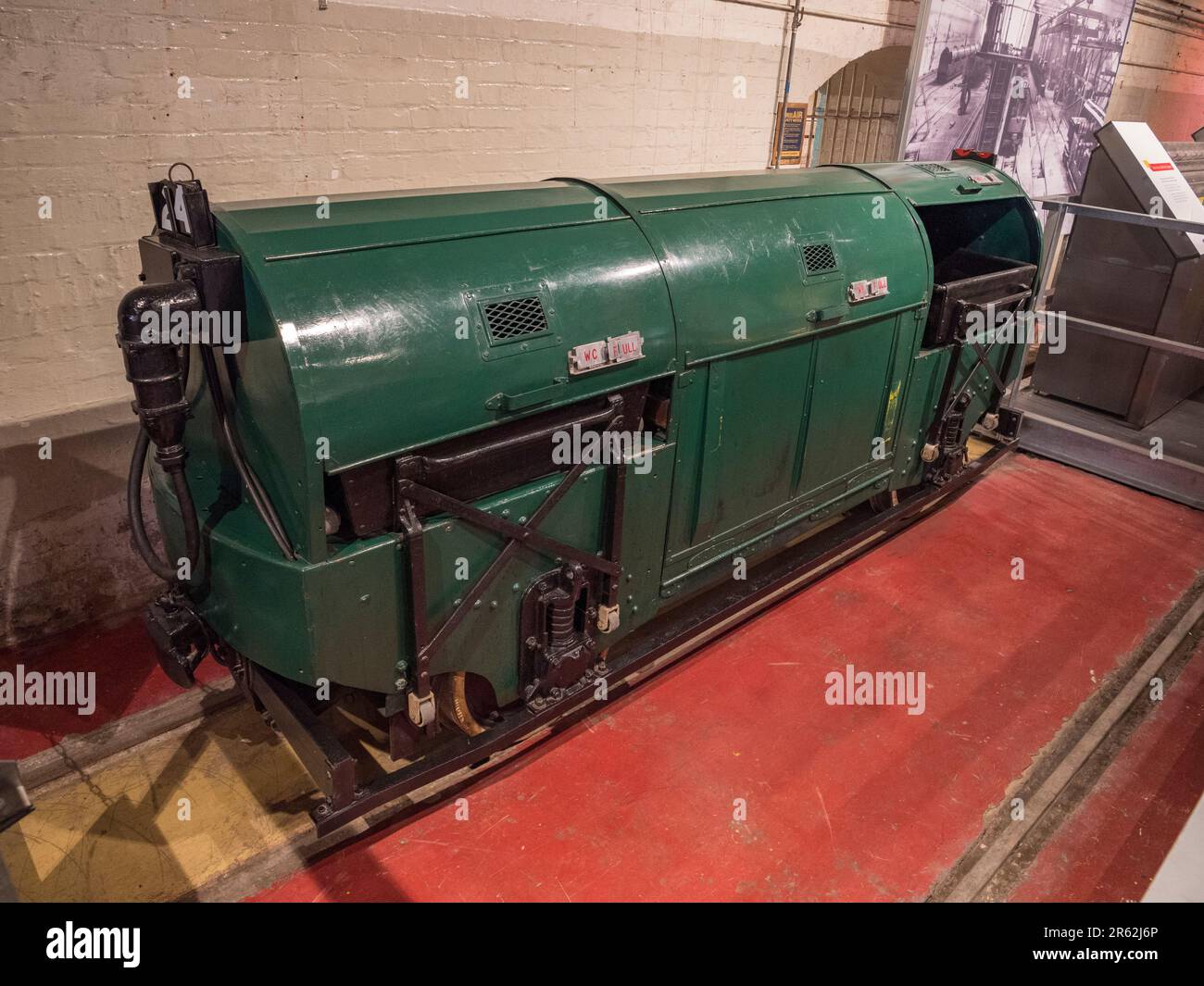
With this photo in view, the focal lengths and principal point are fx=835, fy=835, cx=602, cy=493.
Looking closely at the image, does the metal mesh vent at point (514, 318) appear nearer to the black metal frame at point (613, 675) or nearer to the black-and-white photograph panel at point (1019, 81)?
the black metal frame at point (613, 675)

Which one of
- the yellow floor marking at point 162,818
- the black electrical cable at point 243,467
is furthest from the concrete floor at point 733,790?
the black electrical cable at point 243,467

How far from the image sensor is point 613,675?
3.25 metres

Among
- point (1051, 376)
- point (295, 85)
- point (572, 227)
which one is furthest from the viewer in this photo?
point (1051, 376)

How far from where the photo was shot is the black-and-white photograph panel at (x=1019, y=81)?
20.2 feet

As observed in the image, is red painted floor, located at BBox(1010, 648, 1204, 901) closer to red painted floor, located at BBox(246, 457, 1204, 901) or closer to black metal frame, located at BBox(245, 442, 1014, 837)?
red painted floor, located at BBox(246, 457, 1204, 901)

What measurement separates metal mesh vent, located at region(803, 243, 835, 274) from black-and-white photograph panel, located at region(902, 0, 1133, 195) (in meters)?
3.34

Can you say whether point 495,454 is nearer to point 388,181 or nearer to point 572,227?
point 572,227

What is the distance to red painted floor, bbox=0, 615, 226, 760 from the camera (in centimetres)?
322

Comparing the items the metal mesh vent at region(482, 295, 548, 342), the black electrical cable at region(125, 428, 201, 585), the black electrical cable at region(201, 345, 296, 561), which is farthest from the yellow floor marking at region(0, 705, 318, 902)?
the metal mesh vent at region(482, 295, 548, 342)

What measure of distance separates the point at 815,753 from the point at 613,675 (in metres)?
0.86

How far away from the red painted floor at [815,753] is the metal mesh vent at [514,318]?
1.63 metres

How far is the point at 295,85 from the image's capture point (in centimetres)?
364

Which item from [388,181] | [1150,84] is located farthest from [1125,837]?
[1150,84]

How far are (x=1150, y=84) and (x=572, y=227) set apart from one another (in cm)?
1183
